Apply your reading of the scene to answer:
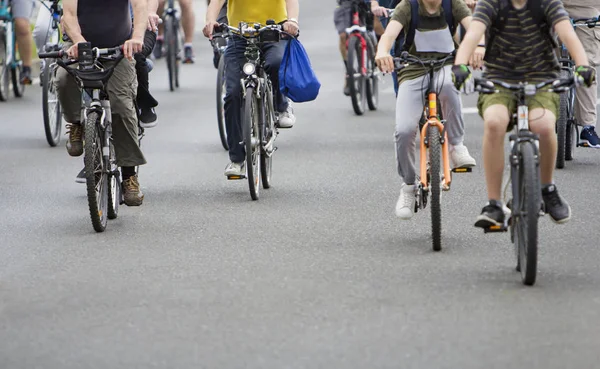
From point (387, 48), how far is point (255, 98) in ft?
8.77

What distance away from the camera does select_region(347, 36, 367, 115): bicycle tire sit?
15.9m

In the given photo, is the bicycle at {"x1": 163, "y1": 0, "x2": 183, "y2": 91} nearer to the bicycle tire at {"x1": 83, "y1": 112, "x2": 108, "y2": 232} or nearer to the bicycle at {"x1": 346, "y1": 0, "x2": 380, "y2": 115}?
the bicycle at {"x1": 346, "y1": 0, "x2": 380, "y2": 115}

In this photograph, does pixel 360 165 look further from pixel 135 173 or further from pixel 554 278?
pixel 554 278

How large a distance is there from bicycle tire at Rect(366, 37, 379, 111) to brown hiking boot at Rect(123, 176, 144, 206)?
637cm

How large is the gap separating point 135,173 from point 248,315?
365 centimetres

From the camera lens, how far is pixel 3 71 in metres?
18.0

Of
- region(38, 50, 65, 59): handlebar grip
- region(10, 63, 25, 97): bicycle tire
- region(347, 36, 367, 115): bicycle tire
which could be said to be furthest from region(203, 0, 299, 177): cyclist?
region(10, 63, 25, 97): bicycle tire

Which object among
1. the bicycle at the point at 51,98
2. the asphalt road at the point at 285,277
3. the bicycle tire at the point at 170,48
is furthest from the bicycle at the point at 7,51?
the asphalt road at the point at 285,277

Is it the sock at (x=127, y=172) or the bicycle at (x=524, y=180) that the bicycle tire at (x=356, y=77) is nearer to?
the sock at (x=127, y=172)

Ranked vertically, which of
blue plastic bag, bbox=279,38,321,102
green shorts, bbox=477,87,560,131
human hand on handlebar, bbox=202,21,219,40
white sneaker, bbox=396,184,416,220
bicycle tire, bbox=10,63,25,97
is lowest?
bicycle tire, bbox=10,63,25,97

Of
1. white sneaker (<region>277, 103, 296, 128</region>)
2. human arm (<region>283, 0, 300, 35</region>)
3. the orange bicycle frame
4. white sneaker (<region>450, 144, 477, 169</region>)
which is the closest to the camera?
the orange bicycle frame

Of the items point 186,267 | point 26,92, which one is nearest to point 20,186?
point 186,267

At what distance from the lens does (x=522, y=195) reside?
7383 millimetres

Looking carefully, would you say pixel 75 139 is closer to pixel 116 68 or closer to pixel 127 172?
pixel 127 172
